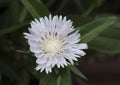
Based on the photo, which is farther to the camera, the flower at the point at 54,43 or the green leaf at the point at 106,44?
the green leaf at the point at 106,44

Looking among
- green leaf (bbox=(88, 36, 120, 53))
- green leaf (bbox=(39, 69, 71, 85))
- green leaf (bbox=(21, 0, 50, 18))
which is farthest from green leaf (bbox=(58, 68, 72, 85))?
green leaf (bbox=(88, 36, 120, 53))

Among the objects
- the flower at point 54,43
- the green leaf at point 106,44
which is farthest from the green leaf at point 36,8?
the green leaf at point 106,44

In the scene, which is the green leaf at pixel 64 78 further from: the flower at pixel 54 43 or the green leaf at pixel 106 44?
the green leaf at pixel 106 44

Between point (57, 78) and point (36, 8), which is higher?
point (36, 8)

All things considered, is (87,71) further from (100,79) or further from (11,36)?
(11,36)

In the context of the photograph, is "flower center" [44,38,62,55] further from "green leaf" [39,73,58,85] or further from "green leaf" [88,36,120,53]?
"green leaf" [88,36,120,53]

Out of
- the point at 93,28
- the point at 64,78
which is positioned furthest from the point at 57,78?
the point at 93,28

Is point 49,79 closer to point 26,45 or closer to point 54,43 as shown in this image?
point 54,43
